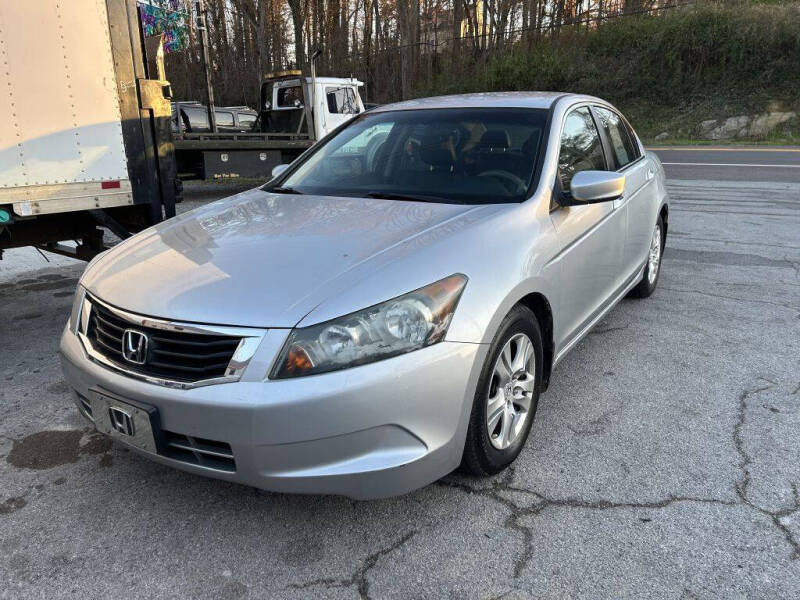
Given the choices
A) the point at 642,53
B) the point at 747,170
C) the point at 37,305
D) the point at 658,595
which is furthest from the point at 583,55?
the point at 658,595

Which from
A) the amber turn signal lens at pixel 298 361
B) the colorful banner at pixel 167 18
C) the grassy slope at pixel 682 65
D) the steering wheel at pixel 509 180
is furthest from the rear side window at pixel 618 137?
the grassy slope at pixel 682 65

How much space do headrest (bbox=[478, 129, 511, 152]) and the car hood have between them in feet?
1.88

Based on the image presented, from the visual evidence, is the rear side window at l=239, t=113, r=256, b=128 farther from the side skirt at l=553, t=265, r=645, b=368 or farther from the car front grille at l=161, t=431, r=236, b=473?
the car front grille at l=161, t=431, r=236, b=473

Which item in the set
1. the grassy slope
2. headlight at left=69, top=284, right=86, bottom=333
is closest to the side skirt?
headlight at left=69, top=284, right=86, bottom=333

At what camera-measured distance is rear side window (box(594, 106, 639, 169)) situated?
4.16 m

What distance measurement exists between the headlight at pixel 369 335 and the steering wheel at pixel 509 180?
1037 millimetres

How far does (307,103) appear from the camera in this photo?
1270 centimetres

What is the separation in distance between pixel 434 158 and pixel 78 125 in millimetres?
2342

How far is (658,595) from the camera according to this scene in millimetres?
2010

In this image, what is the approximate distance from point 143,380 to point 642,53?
30750 millimetres

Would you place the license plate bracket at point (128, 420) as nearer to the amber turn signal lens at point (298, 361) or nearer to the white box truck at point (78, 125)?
the amber turn signal lens at point (298, 361)

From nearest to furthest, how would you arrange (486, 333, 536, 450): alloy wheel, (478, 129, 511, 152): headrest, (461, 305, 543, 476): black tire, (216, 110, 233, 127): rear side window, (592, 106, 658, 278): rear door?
(461, 305, 543, 476): black tire → (486, 333, 536, 450): alloy wheel → (478, 129, 511, 152): headrest → (592, 106, 658, 278): rear door → (216, 110, 233, 127): rear side window

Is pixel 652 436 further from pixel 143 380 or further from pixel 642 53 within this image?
pixel 642 53

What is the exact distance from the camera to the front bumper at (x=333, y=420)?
6.49 ft
